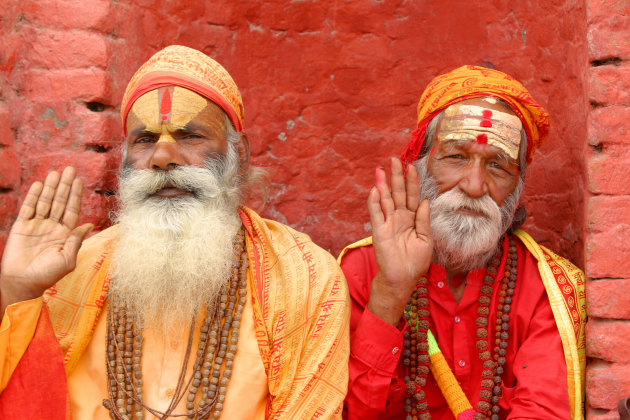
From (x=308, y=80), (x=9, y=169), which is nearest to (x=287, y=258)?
(x=9, y=169)

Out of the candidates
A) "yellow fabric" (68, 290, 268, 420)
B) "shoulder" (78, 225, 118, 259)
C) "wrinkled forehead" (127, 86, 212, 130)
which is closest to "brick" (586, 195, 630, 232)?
"yellow fabric" (68, 290, 268, 420)

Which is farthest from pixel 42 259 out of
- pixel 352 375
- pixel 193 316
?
pixel 352 375

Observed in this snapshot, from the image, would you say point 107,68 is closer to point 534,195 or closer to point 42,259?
point 42,259

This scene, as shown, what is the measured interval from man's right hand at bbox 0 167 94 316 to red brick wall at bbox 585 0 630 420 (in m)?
1.87

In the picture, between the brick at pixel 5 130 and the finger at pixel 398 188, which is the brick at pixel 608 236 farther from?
the brick at pixel 5 130

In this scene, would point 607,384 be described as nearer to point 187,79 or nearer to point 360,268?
point 360,268

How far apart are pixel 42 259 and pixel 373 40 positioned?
231 cm

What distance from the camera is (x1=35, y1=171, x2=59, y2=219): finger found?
9.96 feet

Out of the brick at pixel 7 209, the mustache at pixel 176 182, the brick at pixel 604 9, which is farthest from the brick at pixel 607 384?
the brick at pixel 7 209

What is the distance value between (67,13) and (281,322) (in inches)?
66.7

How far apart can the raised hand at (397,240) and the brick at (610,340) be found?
2.13 ft

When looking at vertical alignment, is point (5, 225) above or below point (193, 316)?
above

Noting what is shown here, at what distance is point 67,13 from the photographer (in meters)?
3.65

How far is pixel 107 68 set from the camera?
3646 millimetres
